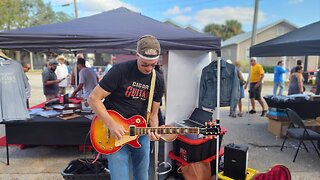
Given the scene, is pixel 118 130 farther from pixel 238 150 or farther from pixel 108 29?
pixel 108 29

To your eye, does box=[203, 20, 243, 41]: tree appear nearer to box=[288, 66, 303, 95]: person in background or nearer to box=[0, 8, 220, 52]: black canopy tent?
box=[288, 66, 303, 95]: person in background

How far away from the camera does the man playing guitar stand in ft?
6.37

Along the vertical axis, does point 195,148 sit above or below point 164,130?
below

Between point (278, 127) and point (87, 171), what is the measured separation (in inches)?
171

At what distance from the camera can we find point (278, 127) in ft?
18.2

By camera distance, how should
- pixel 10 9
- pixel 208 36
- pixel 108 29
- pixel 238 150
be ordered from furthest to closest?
pixel 10 9 < pixel 108 29 < pixel 208 36 < pixel 238 150

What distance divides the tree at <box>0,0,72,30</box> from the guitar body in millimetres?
26421

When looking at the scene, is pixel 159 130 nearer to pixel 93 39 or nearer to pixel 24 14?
pixel 93 39

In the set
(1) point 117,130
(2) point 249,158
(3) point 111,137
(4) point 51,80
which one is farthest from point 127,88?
(4) point 51,80

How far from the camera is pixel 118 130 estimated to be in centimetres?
196

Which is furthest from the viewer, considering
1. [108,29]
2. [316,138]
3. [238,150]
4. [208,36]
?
[316,138]

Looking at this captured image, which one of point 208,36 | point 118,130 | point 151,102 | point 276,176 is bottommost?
point 276,176

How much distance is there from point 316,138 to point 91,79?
14.4 feet

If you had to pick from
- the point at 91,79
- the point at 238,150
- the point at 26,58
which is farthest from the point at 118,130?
the point at 26,58
